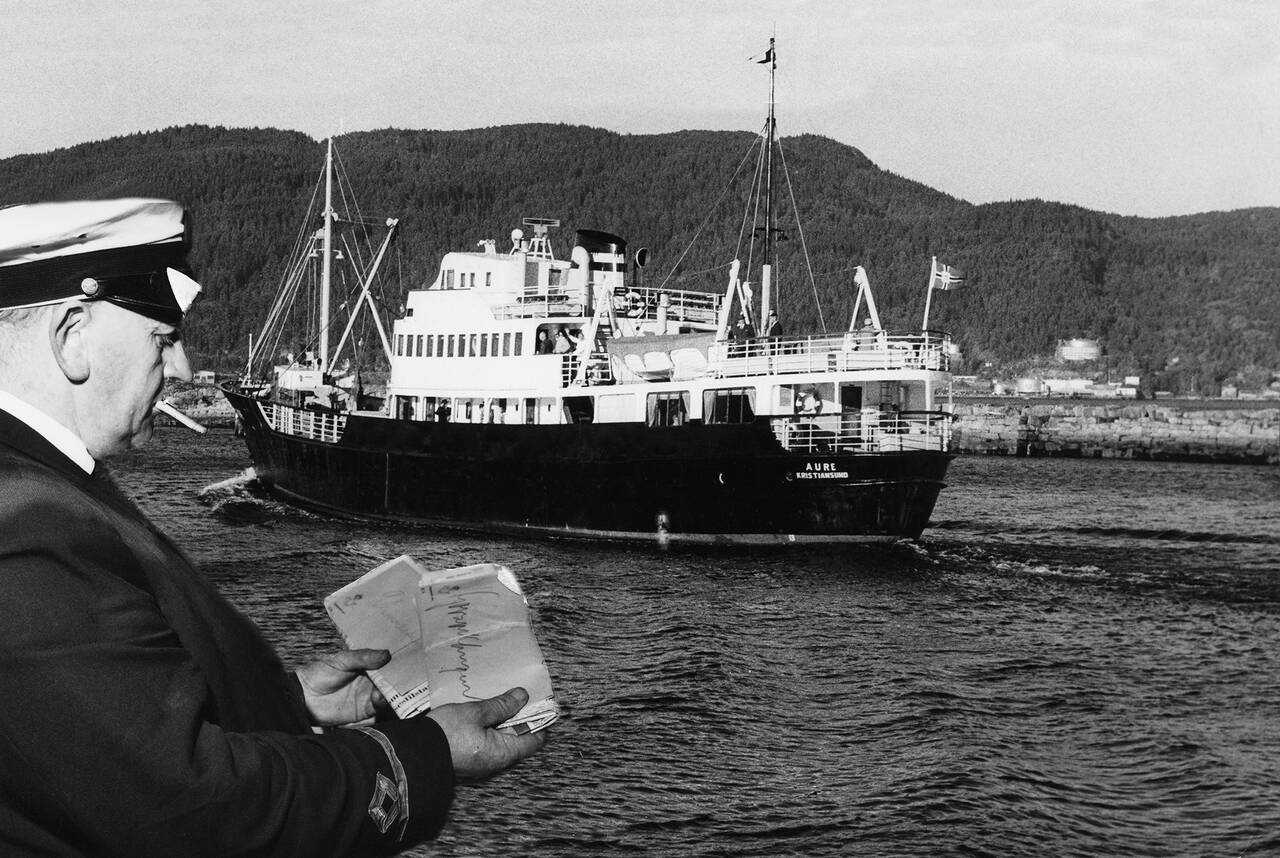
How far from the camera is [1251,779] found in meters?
12.1

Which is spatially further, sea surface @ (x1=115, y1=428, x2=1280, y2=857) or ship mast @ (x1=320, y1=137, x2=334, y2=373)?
ship mast @ (x1=320, y1=137, x2=334, y2=373)

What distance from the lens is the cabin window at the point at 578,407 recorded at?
30594 millimetres

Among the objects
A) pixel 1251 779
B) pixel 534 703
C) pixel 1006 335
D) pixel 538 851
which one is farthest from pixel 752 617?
pixel 1006 335

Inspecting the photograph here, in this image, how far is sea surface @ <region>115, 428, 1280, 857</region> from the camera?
34.0ft

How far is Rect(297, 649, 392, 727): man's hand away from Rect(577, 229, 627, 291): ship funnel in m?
32.8

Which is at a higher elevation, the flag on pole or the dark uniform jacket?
the flag on pole

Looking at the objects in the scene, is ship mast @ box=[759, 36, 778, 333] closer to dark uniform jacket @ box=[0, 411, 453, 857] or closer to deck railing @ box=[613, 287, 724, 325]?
deck railing @ box=[613, 287, 724, 325]

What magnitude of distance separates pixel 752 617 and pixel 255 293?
162643 millimetres

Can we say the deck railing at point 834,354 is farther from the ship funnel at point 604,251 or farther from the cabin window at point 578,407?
the ship funnel at point 604,251

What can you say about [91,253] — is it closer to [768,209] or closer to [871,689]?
[871,689]

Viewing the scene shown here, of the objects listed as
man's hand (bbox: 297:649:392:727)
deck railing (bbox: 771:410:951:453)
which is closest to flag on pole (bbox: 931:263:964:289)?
deck railing (bbox: 771:410:951:453)

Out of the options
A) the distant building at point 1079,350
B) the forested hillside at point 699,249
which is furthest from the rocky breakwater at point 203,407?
the distant building at point 1079,350

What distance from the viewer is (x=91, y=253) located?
5.76 feet

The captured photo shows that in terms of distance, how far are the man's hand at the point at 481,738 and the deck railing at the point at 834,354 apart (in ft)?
81.0
